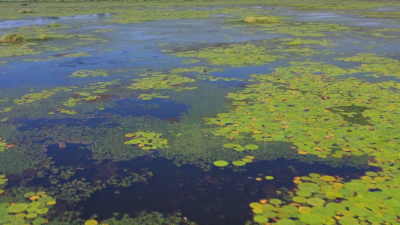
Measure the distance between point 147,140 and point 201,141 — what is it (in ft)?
2.23

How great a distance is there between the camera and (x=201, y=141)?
455 cm

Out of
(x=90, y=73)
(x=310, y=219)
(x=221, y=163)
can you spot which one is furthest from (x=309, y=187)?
(x=90, y=73)

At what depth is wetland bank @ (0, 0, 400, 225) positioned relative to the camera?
3244mm

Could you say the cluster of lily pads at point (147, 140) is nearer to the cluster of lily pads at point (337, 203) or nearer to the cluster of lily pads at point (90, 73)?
the cluster of lily pads at point (337, 203)

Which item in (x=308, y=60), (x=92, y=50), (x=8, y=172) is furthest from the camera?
(x=92, y=50)

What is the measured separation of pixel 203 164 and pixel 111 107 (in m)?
2.49

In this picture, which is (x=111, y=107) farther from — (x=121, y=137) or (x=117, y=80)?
(x=117, y=80)

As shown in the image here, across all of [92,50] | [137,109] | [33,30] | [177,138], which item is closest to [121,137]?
[177,138]

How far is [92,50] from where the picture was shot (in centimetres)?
1130

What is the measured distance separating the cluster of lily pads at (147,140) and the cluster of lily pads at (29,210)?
131 centimetres

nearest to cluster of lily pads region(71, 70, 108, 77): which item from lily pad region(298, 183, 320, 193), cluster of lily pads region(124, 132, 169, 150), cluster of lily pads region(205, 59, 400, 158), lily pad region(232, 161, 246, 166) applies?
cluster of lily pads region(205, 59, 400, 158)

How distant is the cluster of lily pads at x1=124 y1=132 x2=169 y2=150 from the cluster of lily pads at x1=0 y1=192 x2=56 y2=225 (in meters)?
1.31

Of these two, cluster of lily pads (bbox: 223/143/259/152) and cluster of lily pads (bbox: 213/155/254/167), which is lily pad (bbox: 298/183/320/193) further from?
cluster of lily pads (bbox: 223/143/259/152)

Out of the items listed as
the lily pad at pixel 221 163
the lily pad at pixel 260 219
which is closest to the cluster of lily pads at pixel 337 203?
the lily pad at pixel 260 219
